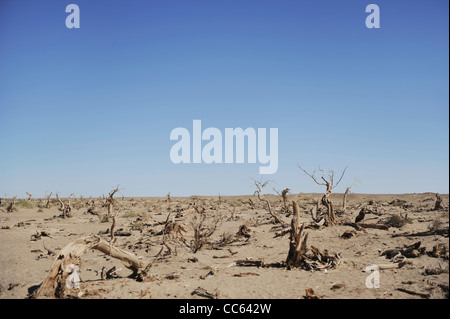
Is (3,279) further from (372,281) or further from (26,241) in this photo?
(372,281)

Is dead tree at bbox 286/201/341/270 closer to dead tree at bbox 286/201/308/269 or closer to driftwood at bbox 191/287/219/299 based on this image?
dead tree at bbox 286/201/308/269

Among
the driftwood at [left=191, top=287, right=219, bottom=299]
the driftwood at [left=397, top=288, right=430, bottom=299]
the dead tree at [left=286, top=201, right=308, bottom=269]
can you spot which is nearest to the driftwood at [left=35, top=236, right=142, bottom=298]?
the driftwood at [left=191, top=287, right=219, bottom=299]

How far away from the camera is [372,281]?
8.69 meters

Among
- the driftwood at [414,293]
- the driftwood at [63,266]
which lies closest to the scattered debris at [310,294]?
the driftwood at [414,293]

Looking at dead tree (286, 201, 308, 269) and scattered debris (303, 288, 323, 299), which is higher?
dead tree (286, 201, 308, 269)

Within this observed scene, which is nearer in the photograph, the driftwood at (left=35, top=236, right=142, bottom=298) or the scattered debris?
the driftwood at (left=35, top=236, right=142, bottom=298)

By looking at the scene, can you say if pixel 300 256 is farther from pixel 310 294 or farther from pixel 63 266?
pixel 63 266

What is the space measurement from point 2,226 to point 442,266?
22329 millimetres

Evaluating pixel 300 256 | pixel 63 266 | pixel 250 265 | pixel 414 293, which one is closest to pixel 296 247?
pixel 300 256

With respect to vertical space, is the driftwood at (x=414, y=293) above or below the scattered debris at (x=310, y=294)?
above

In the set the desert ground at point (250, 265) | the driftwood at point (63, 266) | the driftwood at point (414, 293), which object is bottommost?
the desert ground at point (250, 265)

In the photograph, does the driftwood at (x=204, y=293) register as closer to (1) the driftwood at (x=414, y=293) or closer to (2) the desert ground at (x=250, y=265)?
(2) the desert ground at (x=250, y=265)

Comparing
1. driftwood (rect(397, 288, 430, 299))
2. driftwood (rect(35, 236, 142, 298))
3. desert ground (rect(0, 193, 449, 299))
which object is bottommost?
desert ground (rect(0, 193, 449, 299))
